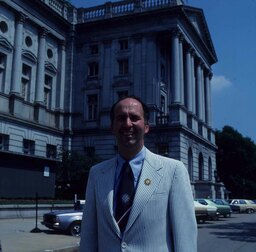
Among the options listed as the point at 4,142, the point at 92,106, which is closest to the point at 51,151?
the point at 4,142

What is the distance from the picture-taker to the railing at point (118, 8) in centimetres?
4256

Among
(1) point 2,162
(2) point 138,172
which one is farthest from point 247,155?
(2) point 138,172

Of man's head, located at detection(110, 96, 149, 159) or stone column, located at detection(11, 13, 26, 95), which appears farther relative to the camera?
stone column, located at detection(11, 13, 26, 95)

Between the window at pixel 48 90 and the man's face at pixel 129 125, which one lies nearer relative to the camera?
the man's face at pixel 129 125

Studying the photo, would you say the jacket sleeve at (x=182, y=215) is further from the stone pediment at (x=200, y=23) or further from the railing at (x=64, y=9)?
the stone pediment at (x=200, y=23)

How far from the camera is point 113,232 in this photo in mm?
2594

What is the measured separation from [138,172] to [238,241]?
13705 millimetres

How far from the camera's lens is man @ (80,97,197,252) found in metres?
2.56

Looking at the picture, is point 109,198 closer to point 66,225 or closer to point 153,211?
point 153,211

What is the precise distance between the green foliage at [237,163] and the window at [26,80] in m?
38.7

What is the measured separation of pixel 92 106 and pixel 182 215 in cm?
4197

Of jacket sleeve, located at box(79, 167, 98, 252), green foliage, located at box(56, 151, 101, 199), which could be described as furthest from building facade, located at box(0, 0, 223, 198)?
jacket sleeve, located at box(79, 167, 98, 252)

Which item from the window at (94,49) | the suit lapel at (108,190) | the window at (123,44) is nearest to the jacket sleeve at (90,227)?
the suit lapel at (108,190)

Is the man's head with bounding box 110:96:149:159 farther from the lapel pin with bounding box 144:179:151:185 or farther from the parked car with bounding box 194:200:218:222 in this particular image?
the parked car with bounding box 194:200:218:222
